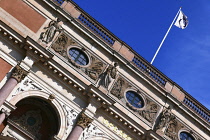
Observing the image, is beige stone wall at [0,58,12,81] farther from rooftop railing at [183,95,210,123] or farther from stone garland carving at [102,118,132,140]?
rooftop railing at [183,95,210,123]

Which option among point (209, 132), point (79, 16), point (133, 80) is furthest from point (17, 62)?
point (209, 132)

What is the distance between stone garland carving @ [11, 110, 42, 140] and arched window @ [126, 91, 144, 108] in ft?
20.2

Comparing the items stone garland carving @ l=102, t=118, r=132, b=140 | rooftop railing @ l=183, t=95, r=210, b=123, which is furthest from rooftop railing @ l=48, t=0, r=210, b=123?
stone garland carving @ l=102, t=118, r=132, b=140

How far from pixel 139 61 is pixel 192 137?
658 cm

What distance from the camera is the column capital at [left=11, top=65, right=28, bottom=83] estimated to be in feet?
68.3

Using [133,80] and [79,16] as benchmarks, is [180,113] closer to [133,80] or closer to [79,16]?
[133,80]

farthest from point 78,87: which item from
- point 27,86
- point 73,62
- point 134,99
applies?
point 134,99

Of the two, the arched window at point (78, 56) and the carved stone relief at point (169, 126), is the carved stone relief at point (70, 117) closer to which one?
the arched window at point (78, 56)

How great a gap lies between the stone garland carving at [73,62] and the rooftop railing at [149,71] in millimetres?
2981

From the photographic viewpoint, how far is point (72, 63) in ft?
76.2

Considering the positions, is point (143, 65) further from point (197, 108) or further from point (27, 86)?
point (27, 86)

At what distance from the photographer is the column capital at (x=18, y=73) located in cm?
2083

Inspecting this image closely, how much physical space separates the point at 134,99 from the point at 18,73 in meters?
8.19

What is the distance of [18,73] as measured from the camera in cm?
2094
